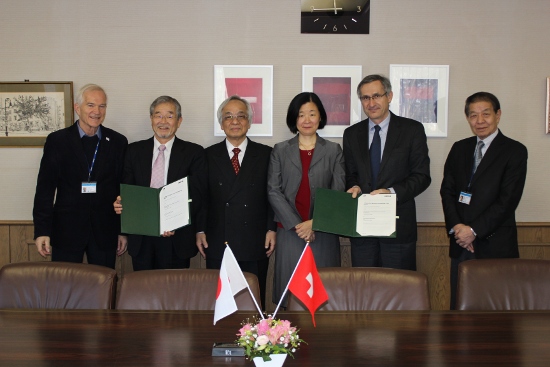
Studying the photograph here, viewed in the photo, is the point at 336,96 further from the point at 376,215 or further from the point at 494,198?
the point at 494,198

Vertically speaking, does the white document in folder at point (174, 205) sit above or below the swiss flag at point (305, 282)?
above

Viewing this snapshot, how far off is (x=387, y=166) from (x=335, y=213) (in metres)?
0.52

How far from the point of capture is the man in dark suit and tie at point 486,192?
11.1ft

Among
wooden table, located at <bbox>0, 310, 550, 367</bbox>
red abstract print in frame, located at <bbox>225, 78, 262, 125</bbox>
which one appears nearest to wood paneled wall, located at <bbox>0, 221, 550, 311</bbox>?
red abstract print in frame, located at <bbox>225, 78, 262, 125</bbox>

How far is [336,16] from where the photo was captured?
416 centimetres

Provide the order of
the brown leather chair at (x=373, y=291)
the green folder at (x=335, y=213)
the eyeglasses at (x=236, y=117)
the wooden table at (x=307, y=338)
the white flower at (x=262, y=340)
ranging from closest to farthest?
the white flower at (x=262, y=340)
the wooden table at (x=307, y=338)
the brown leather chair at (x=373, y=291)
the green folder at (x=335, y=213)
the eyeglasses at (x=236, y=117)

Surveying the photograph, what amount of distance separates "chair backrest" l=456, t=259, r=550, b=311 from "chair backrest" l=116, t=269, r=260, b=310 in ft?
3.13

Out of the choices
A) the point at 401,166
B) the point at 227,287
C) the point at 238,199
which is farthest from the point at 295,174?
the point at 227,287

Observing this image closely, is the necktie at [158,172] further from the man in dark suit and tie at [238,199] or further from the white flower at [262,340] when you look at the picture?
the white flower at [262,340]

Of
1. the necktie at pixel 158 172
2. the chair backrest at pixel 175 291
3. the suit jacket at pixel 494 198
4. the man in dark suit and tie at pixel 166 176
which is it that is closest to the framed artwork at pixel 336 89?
the suit jacket at pixel 494 198

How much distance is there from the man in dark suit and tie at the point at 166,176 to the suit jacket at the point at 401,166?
3.35 feet

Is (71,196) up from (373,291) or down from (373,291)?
up

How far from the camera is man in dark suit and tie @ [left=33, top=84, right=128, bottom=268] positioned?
137 inches

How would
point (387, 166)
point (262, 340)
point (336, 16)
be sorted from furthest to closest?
1. point (336, 16)
2. point (387, 166)
3. point (262, 340)
